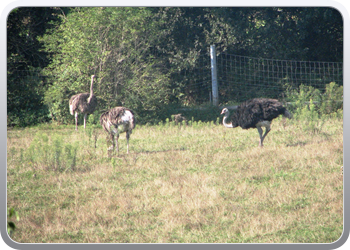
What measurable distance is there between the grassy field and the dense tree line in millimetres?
3341

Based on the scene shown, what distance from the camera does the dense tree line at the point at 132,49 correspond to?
12570mm

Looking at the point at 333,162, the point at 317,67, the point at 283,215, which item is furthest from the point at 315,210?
the point at 317,67

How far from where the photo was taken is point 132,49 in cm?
1342

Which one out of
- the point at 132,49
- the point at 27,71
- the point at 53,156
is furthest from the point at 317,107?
the point at 27,71

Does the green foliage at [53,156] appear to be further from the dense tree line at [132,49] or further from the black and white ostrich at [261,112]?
the dense tree line at [132,49]

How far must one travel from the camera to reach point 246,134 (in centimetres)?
A: 1103

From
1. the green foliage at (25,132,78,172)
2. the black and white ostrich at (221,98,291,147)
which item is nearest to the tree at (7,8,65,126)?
the green foliage at (25,132,78,172)

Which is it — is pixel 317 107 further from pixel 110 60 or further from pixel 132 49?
pixel 110 60

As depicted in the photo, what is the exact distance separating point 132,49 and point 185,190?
24.7 ft

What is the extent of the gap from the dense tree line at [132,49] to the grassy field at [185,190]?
3.34 m

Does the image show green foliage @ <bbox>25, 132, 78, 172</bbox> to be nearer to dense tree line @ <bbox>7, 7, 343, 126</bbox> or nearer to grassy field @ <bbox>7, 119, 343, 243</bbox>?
grassy field @ <bbox>7, 119, 343, 243</bbox>

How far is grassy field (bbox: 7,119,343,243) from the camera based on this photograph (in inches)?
214

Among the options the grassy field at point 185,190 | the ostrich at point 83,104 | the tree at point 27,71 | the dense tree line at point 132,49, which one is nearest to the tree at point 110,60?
the dense tree line at point 132,49
